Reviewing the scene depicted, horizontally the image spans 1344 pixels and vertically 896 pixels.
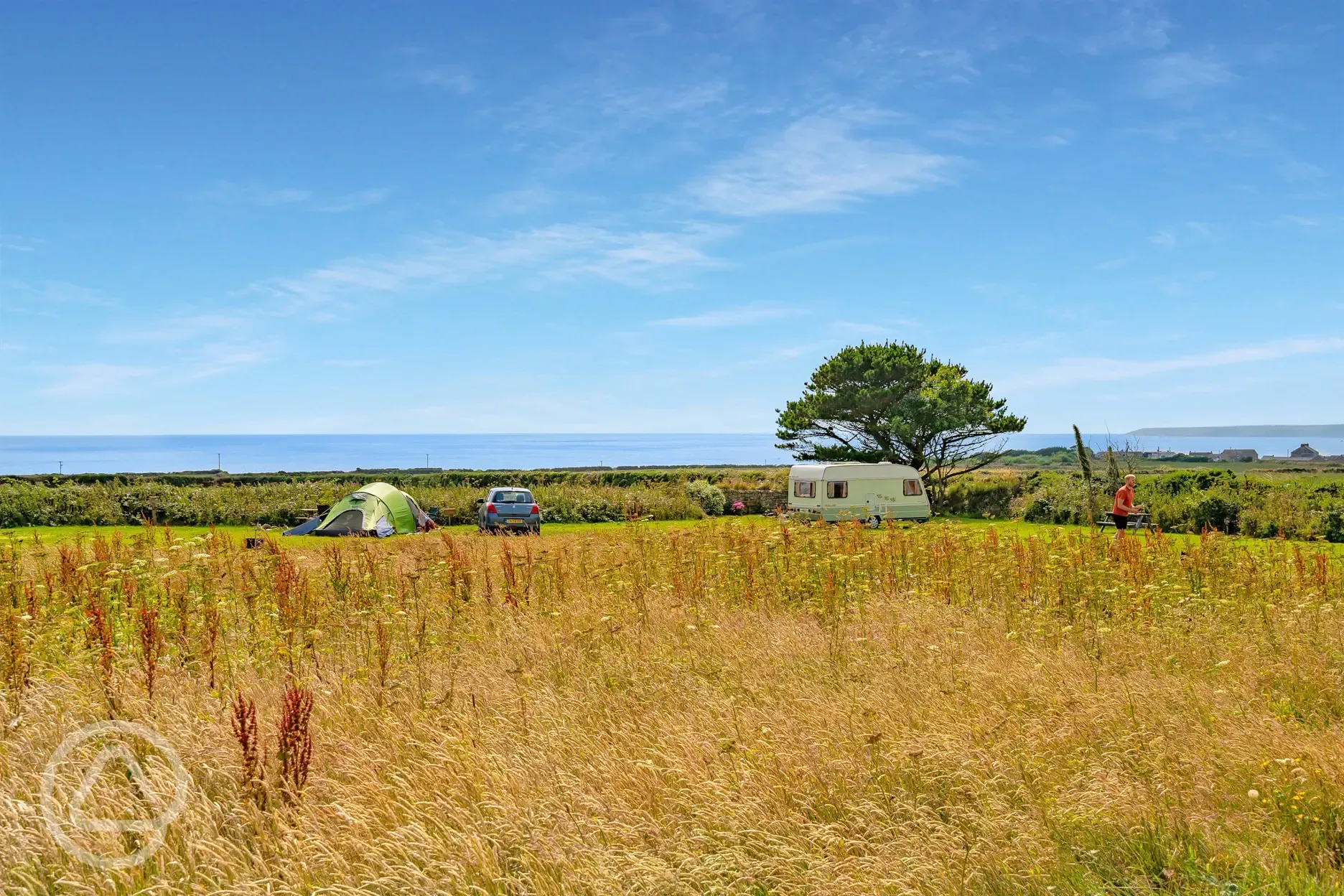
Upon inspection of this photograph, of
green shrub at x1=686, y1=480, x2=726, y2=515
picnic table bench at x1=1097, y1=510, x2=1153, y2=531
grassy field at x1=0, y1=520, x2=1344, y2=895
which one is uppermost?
green shrub at x1=686, y1=480, x2=726, y2=515

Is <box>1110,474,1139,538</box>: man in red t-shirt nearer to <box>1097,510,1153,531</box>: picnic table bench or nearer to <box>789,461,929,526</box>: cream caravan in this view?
<box>1097,510,1153,531</box>: picnic table bench

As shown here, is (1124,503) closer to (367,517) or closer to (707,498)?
(707,498)

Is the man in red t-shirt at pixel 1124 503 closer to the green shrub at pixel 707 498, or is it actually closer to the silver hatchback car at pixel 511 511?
the silver hatchback car at pixel 511 511

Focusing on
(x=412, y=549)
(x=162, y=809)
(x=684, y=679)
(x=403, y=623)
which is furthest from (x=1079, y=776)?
(x=412, y=549)

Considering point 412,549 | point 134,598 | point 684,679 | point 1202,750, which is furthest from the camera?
point 412,549

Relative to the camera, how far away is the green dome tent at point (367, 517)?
878 inches

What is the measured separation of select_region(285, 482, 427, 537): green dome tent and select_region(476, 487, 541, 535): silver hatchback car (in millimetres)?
2122

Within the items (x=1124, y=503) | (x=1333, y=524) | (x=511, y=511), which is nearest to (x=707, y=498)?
(x=511, y=511)

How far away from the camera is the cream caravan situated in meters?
28.0

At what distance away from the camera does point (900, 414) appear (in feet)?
112

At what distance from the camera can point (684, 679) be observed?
6.02 metres

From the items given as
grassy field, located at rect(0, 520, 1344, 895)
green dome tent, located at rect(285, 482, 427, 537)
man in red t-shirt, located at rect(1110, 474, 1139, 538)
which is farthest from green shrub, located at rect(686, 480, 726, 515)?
grassy field, located at rect(0, 520, 1344, 895)

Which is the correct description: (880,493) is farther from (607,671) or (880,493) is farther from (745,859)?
(745,859)

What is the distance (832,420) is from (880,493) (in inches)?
357
